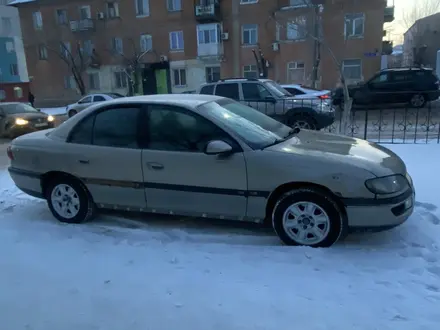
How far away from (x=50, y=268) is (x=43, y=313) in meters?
0.73

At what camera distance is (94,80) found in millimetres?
34469

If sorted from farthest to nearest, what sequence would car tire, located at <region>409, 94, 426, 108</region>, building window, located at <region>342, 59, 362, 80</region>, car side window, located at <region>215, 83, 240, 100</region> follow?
building window, located at <region>342, 59, 362, 80</region>, car tire, located at <region>409, 94, 426, 108</region>, car side window, located at <region>215, 83, 240, 100</region>

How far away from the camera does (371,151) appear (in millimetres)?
4180

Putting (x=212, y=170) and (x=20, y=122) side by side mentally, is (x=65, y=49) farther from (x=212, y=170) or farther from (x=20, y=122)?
(x=212, y=170)

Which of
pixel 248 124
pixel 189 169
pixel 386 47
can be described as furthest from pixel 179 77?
pixel 189 169

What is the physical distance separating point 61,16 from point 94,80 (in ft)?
21.1

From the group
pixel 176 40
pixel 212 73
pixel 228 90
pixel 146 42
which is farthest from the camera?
pixel 146 42

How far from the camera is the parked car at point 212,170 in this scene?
370 centimetres

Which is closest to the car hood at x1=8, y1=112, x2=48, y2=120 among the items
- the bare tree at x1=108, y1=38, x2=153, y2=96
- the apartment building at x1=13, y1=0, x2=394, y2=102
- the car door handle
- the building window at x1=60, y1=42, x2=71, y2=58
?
the car door handle

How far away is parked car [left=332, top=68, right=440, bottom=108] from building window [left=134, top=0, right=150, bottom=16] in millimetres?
20574

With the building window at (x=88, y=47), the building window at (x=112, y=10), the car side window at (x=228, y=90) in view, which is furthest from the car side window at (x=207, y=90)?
the building window at (x=88, y=47)

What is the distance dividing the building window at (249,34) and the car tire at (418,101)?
15.0 m

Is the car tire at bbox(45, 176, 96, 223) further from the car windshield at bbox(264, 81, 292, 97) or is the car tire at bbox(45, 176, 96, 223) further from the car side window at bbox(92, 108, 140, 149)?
the car windshield at bbox(264, 81, 292, 97)

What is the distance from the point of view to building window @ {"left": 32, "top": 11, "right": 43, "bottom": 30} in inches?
1394
